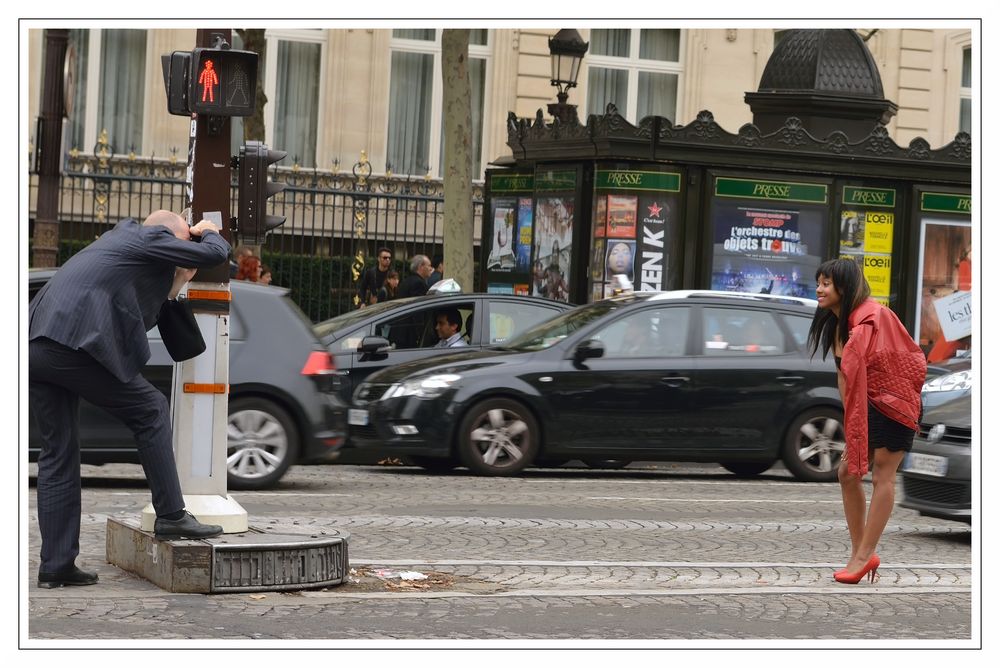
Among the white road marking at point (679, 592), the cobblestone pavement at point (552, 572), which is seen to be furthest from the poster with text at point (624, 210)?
the white road marking at point (679, 592)

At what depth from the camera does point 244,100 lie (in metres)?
7.67

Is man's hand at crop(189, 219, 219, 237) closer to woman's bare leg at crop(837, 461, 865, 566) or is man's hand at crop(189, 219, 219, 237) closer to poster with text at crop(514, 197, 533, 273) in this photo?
woman's bare leg at crop(837, 461, 865, 566)

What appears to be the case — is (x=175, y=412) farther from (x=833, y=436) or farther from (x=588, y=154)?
(x=588, y=154)

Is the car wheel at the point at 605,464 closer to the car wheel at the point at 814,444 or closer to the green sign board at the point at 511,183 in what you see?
the car wheel at the point at 814,444

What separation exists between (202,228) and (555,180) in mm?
11556

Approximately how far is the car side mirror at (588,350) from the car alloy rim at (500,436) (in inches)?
27.6

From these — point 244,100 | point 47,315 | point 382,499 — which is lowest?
point 382,499

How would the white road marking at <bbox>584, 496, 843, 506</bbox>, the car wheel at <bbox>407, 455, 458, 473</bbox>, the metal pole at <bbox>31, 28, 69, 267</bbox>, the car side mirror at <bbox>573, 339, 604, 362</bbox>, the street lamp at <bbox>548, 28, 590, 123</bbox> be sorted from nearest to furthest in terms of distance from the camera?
the white road marking at <bbox>584, 496, 843, 506</bbox>, the car side mirror at <bbox>573, 339, 604, 362</bbox>, the car wheel at <bbox>407, 455, 458, 473</bbox>, the metal pole at <bbox>31, 28, 69, 267</bbox>, the street lamp at <bbox>548, 28, 590, 123</bbox>

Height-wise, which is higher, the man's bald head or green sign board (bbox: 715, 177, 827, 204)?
green sign board (bbox: 715, 177, 827, 204)

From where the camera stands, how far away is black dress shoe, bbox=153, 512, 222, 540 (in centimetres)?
734

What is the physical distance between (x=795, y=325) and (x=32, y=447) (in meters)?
6.38

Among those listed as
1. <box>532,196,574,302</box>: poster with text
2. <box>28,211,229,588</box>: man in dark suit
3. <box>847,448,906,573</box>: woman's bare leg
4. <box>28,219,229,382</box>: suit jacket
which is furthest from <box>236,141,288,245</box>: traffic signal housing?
<box>532,196,574,302</box>: poster with text

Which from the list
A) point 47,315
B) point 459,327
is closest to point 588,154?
point 459,327

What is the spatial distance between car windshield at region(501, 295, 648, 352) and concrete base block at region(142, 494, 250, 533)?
5975 mm
